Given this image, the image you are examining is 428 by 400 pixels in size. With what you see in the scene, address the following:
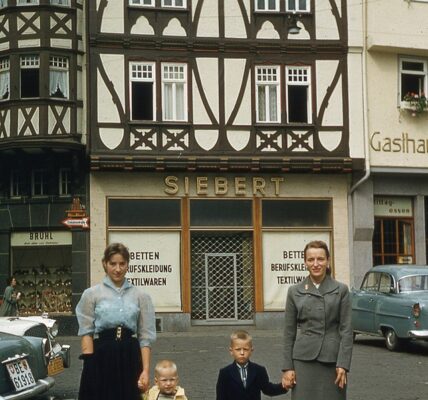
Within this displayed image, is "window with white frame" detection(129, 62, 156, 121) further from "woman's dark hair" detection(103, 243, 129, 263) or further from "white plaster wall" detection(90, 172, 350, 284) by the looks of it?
"woman's dark hair" detection(103, 243, 129, 263)

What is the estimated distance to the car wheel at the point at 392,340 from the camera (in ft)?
64.9

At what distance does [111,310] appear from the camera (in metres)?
7.69

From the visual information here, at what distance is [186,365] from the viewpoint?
1752 centimetres

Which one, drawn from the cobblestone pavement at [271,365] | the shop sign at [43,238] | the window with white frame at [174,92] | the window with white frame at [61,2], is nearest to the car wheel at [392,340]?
the cobblestone pavement at [271,365]

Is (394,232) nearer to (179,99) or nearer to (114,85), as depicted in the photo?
(179,99)

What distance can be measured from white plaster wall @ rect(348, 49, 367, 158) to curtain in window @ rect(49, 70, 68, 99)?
8275 mm

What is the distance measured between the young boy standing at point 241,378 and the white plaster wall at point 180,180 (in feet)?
63.7

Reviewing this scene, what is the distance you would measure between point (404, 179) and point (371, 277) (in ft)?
27.6

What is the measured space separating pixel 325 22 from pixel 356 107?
2.68m

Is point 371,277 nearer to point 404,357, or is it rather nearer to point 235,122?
point 404,357

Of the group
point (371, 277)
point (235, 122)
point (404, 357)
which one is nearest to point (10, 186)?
point (235, 122)

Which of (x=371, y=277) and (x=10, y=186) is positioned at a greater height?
(x=10, y=186)

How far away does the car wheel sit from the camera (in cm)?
1978

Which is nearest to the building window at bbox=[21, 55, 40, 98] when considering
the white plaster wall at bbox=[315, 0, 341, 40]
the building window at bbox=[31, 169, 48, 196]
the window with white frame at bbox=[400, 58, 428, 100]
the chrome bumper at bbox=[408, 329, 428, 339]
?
the building window at bbox=[31, 169, 48, 196]
